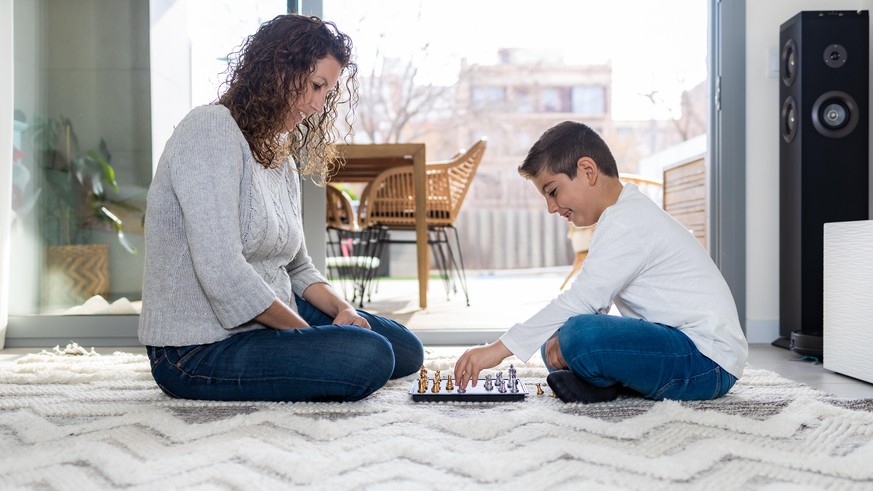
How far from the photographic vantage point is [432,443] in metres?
1.11

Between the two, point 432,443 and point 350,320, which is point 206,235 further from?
point 432,443

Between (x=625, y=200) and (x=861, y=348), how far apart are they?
0.80m

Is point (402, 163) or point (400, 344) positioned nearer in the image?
point (400, 344)

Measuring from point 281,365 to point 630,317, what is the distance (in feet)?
2.21

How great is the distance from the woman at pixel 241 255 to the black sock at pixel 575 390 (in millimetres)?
330

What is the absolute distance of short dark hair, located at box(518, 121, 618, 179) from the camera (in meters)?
1.49

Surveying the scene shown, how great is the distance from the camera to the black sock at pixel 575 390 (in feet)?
4.66

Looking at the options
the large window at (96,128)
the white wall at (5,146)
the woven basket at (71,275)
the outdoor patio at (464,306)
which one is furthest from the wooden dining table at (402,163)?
the white wall at (5,146)

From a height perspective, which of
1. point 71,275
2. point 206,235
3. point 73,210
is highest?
point 73,210

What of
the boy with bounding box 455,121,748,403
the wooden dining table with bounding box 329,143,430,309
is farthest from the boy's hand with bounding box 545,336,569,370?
the wooden dining table with bounding box 329,143,430,309

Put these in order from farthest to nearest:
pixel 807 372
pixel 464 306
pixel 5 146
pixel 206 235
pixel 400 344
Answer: pixel 464 306 < pixel 5 146 < pixel 807 372 < pixel 400 344 < pixel 206 235

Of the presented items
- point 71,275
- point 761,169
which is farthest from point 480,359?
point 71,275

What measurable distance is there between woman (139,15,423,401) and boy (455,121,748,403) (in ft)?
0.97

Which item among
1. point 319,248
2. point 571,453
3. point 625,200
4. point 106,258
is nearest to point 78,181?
point 106,258
